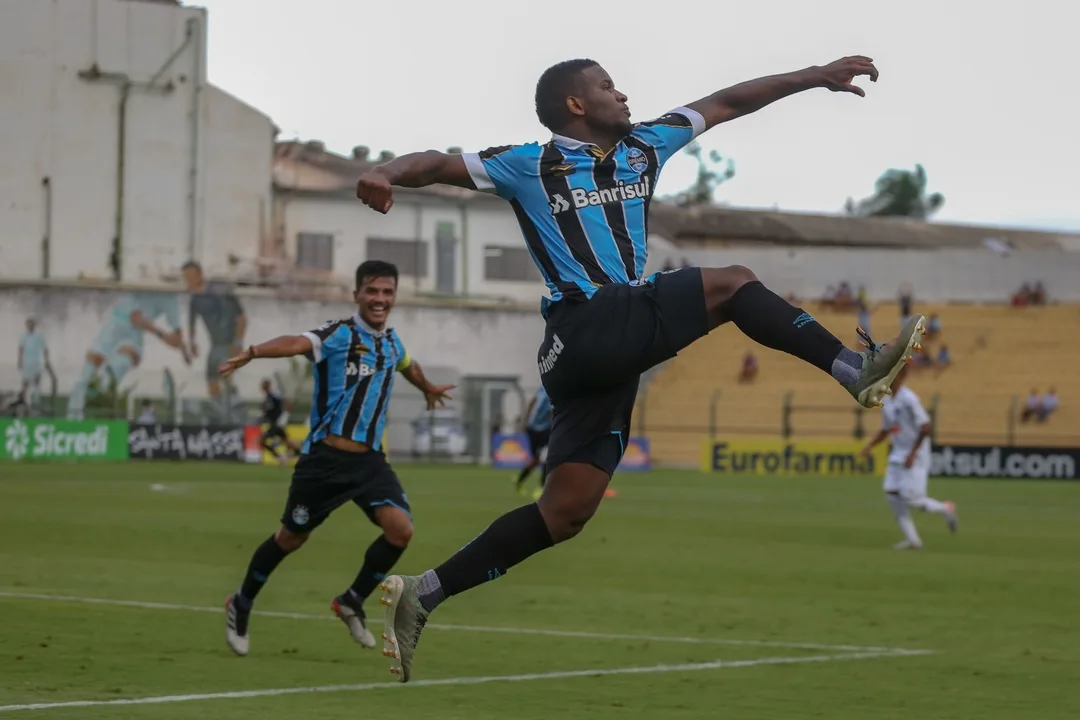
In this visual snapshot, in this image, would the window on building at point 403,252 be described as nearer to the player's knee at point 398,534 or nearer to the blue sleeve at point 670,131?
the player's knee at point 398,534

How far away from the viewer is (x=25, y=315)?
52062 mm

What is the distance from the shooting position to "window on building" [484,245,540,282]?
226 ft

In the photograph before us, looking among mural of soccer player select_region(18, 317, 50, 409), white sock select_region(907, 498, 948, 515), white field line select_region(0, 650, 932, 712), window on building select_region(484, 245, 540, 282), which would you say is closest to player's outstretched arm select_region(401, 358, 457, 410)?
white field line select_region(0, 650, 932, 712)

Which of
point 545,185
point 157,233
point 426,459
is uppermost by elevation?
point 157,233

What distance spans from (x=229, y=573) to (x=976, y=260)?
51.8 metres

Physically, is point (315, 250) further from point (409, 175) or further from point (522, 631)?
point (409, 175)

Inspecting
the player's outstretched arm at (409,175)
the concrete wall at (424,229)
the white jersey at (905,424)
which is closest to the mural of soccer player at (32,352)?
the concrete wall at (424,229)

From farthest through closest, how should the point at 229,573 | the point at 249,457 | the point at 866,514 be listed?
the point at 249,457 < the point at 866,514 < the point at 229,573

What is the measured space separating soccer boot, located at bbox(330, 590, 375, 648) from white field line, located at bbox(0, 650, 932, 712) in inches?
51.7

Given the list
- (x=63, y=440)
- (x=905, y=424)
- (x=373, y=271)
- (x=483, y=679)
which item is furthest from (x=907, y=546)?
(x=63, y=440)

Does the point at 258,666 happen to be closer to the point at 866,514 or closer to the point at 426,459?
the point at 866,514

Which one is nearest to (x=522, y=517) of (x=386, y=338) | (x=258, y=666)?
(x=258, y=666)

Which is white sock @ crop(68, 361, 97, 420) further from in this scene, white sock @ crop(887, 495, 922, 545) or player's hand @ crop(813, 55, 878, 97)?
player's hand @ crop(813, 55, 878, 97)

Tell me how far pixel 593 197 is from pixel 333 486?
4653 mm
